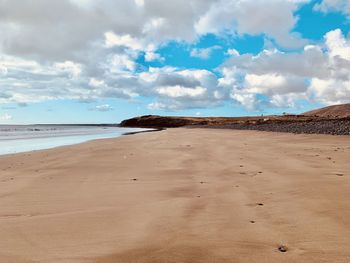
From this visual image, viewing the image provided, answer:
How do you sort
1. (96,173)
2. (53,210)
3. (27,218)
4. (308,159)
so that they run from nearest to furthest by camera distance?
(27,218), (53,210), (96,173), (308,159)

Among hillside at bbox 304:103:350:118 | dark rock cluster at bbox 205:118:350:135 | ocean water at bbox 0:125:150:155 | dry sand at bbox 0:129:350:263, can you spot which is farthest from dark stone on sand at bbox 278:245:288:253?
hillside at bbox 304:103:350:118

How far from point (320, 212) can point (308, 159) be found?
19.0 ft

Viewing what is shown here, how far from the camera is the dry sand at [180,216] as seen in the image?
326cm

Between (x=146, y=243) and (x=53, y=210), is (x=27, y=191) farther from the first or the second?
(x=146, y=243)

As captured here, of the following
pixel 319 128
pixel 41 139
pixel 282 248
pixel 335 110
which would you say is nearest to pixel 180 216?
pixel 282 248

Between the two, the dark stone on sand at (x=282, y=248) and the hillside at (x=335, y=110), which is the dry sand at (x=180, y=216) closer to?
the dark stone on sand at (x=282, y=248)

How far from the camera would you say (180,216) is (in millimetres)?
4445

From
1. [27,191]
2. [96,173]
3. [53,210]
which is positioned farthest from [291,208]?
[96,173]

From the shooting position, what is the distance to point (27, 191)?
6434mm

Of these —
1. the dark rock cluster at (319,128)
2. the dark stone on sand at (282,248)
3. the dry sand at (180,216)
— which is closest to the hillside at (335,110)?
the dark rock cluster at (319,128)

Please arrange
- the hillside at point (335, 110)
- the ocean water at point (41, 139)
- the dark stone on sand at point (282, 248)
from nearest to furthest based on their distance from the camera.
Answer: the dark stone on sand at point (282, 248) → the ocean water at point (41, 139) → the hillside at point (335, 110)

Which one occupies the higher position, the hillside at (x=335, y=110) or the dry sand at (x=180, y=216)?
the hillside at (x=335, y=110)

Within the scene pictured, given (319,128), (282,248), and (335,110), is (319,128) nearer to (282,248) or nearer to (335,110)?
(282,248)

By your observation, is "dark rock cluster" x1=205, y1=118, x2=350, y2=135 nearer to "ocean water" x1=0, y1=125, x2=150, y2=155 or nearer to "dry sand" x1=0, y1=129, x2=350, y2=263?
"ocean water" x1=0, y1=125, x2=150, y2=155
